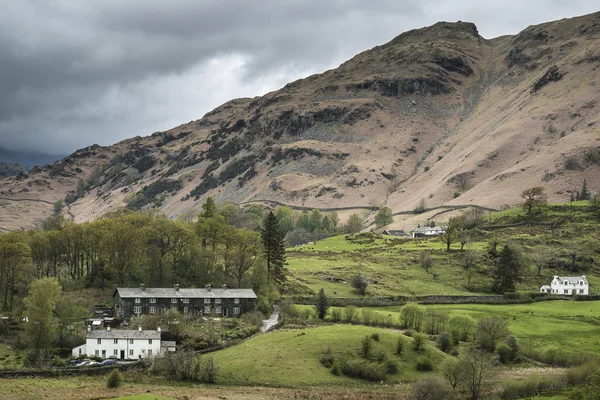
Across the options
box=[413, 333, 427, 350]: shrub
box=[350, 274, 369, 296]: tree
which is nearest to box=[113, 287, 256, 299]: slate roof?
box=[350, 274, 369, 296]: tree

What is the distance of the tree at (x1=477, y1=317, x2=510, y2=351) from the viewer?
90.1 metres

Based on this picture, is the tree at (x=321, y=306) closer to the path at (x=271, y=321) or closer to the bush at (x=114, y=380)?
the path at (x=271, y=321)

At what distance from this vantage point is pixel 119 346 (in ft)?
272

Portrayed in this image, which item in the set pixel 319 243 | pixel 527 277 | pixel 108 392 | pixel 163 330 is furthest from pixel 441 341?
pixel 319 243

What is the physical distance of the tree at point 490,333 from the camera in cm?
9012

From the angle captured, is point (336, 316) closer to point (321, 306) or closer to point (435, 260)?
point (321, 306)

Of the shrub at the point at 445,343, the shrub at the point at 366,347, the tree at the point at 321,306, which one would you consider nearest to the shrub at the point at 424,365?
the shrub at the point at 366,347

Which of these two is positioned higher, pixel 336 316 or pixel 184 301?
pixel 184 301

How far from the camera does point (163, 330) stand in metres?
88.1

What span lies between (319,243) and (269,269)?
7986cm

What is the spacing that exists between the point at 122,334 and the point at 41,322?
33.8 feet

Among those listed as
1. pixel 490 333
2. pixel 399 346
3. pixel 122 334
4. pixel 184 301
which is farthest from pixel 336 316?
pixel 122 334

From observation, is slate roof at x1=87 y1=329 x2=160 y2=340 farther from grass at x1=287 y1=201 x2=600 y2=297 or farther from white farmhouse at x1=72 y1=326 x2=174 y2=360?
grass at x1=287 y1=201 x2=600 y2=297

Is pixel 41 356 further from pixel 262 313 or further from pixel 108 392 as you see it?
pixel 262 313
